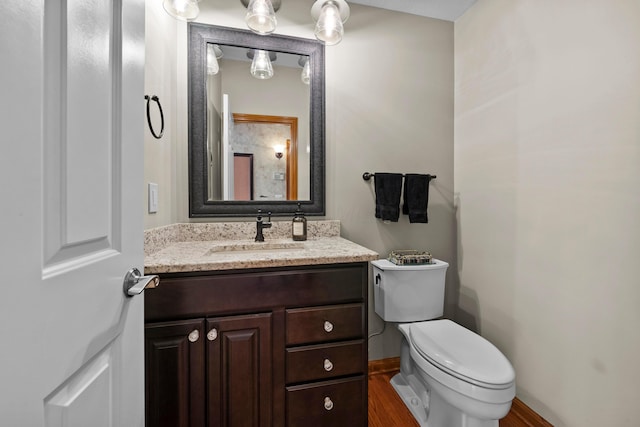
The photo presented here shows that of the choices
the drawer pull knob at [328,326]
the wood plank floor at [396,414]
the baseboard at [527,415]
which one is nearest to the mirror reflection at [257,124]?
the drawer pull knob at [328,326]

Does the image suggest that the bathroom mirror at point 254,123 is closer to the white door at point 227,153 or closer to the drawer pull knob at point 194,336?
the white door at point 227,153

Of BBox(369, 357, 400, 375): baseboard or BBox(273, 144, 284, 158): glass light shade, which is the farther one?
BBox(369, 357, 400, 375): baseboard

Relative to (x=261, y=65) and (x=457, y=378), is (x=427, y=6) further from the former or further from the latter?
(x=457, y=378)

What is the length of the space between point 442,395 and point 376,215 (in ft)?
3.24

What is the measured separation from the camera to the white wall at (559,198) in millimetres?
1078

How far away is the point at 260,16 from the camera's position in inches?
56.1

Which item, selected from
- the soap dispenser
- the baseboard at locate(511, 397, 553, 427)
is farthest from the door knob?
the baseboard at locate(511, 397, 553, 427)

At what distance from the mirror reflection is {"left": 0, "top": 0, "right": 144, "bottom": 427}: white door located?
0.88m

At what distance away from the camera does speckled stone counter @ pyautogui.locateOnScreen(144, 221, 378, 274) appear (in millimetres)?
1006

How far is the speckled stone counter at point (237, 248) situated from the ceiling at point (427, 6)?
141cm

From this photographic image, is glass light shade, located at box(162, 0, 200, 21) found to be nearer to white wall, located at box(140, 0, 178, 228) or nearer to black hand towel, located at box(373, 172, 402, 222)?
white wall, located at box(140, 0, 178, 228)

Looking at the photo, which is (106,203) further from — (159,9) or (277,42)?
(277,42)

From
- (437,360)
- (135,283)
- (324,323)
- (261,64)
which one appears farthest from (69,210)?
(261,64)

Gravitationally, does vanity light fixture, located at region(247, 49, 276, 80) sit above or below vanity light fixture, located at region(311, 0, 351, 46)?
below
